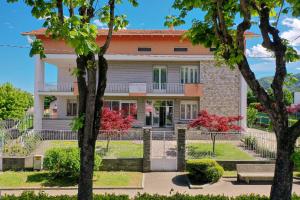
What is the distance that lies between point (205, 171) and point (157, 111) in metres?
16.5

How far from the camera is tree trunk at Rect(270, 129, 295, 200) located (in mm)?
5797

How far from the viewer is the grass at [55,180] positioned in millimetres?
13578

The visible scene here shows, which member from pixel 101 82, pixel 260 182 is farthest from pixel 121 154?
pixel 101 82

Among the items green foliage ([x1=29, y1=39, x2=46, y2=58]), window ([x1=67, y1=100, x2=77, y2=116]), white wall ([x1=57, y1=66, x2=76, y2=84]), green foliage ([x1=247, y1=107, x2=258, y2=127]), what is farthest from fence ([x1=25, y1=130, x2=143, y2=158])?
green foliage ([x1=247, y1=107, x2=258, y2=127])

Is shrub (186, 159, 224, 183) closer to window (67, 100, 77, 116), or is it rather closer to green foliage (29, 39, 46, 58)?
green foliage (29, 39, 46, 58)

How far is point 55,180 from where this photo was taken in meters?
14.1

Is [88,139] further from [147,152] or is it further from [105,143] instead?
[105,143]

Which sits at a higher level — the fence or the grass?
the fence

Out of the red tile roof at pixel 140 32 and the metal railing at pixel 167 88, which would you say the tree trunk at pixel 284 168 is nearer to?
the metal railing at pixel 167 88

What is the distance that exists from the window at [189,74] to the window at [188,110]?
6.29ft

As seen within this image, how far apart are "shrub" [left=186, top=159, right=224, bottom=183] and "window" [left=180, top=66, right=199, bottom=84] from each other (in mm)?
16003

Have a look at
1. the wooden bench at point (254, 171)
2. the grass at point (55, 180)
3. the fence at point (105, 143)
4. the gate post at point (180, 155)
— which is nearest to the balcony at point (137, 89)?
the fence at point (105, 143)

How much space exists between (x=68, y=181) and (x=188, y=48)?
59.9 ft

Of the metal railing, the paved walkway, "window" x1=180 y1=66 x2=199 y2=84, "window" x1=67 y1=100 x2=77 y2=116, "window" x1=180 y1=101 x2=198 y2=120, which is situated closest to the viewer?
the paved walkway
